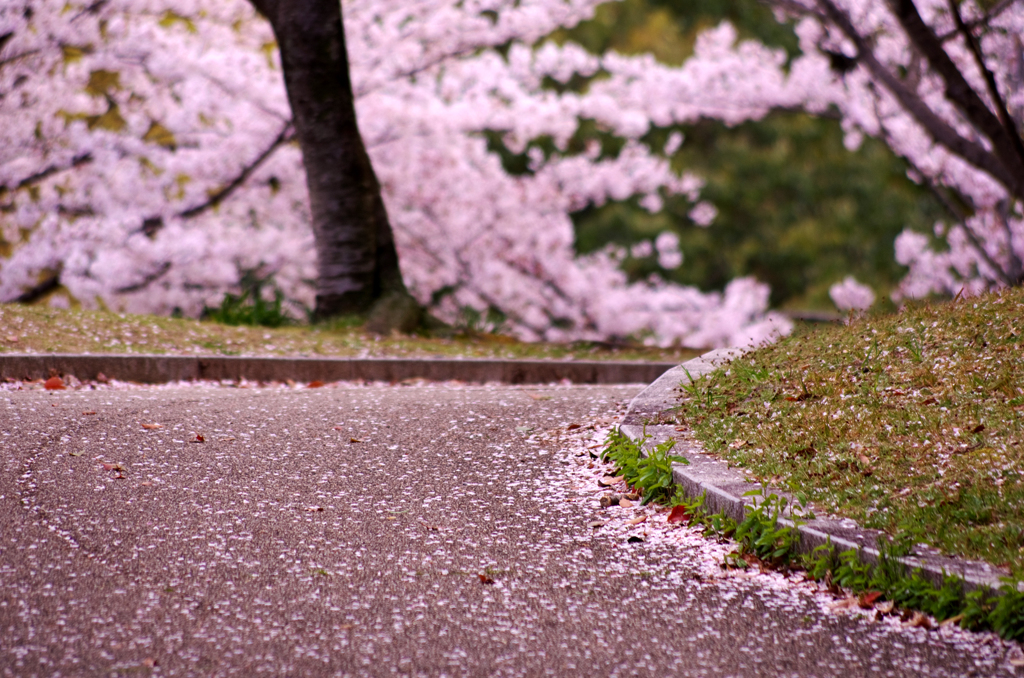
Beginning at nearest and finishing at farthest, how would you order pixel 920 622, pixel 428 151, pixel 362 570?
pixel 920 622 → pixel 362 570 → pixel 428 151

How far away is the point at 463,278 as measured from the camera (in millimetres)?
12820

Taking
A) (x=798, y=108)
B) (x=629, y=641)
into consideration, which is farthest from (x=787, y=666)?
(x=798, y=108)

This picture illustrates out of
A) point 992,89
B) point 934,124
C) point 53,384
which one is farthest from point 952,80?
point 53,384

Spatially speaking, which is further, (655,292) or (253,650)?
(655,292)

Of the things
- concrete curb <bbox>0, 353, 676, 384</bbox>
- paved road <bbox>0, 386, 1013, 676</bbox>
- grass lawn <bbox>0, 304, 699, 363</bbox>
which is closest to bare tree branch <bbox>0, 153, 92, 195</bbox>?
grass lawn <bbox>0, 304, 699, 363</bbox>

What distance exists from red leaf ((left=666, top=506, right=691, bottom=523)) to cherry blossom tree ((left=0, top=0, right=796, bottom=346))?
25.3 feet

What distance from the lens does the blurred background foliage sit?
14742mm

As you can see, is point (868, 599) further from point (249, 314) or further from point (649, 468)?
point (249, 314)

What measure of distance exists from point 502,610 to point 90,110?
34.9 ft

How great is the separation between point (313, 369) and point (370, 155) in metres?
5.77

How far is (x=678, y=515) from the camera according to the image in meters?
3.66

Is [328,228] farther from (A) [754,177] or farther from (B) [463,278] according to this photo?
(A) [754,177]

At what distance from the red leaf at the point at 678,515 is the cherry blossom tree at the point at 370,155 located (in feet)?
25.3

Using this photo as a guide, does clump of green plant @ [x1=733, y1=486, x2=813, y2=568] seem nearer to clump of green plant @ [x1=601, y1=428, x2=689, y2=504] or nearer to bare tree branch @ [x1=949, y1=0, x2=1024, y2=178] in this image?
clump of green plant @ [x1=601, y1=428, x2=689, y2=504]
